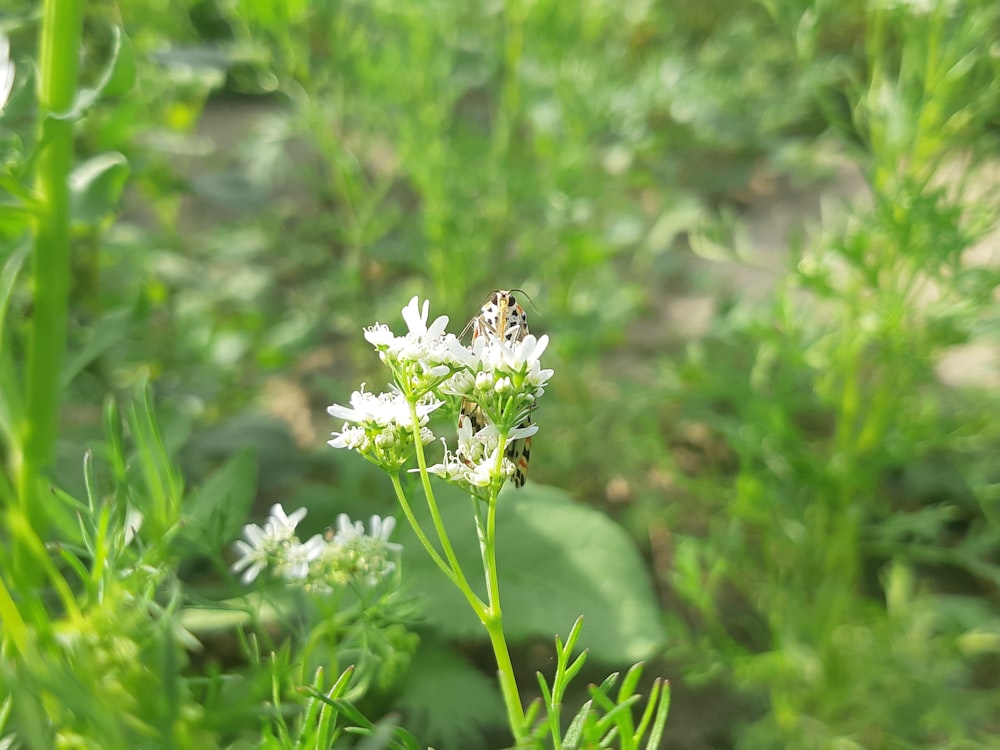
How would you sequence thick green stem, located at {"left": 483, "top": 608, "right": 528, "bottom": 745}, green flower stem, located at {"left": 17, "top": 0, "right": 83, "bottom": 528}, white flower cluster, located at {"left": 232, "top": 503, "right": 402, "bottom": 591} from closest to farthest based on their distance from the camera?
thick green stem, located at {"left": 483, "top": 608, "right": 528, "bottom": 745} < white flower cluster, located at {"left": 232, "top": 503, "right": 402, "bottom": 591} < green flower stem, located at {"left": 17, "top": 0, "right": 83, "bottom": 528}

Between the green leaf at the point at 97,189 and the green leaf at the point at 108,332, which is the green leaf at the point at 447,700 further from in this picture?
the green leaf at the point at 97,189

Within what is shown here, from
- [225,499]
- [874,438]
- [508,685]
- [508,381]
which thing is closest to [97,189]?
[225,499]

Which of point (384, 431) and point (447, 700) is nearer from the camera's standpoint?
point (384, 431)

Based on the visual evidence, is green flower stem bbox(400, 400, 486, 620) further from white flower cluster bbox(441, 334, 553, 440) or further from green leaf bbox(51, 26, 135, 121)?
green leaf bbox(51, 26, 135, 121)

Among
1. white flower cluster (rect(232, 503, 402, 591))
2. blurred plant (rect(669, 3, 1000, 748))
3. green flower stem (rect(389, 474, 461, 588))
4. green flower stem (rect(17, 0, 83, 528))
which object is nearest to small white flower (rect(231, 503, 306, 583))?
white flower cluster (rect(232, 503, 402, 591))

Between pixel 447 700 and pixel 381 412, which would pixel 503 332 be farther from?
pixel 447 700

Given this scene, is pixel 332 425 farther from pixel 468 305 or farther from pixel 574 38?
pixel 574 38

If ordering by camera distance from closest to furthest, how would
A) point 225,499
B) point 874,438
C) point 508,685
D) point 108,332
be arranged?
point 508,685 → point 225,499 → point 108,332 → point 874,438
